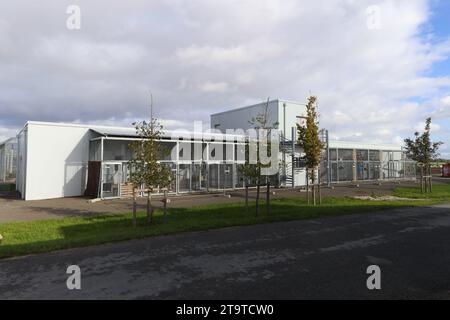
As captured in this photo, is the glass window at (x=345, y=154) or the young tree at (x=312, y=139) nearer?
the young tree at (x=312, y=139)

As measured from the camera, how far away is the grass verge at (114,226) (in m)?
8.50

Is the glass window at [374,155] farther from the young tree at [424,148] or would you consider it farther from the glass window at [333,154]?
the young tree at [424,148]

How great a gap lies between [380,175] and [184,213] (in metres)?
32.5

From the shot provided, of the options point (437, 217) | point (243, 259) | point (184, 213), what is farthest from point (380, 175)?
point (243, 259)

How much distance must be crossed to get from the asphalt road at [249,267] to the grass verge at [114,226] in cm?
57

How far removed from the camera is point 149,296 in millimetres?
5098

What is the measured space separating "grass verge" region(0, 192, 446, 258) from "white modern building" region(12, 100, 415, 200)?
2.41 m

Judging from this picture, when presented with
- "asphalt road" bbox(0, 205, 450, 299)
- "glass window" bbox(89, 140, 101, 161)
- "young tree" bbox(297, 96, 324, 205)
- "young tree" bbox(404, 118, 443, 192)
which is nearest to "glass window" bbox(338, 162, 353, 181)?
"young tree" bbox(404, 118, 443, 192)

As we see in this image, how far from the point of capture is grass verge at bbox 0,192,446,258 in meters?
8.50

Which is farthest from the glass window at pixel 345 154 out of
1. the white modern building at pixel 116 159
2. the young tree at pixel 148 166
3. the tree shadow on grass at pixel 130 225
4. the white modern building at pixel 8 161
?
the white modern building at pixel 8 161

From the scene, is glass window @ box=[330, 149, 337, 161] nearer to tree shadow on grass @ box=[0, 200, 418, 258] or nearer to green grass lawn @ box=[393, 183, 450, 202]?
green grass lawn @ box=[393, 183, 450, 202]

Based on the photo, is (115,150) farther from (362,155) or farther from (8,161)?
(362,155)

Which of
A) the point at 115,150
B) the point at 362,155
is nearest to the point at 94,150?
the point at 115,150
